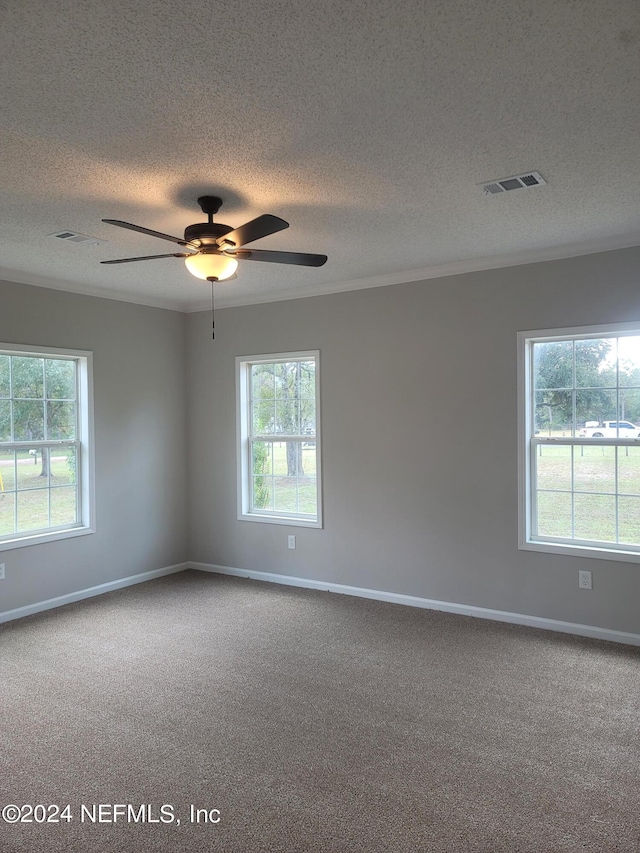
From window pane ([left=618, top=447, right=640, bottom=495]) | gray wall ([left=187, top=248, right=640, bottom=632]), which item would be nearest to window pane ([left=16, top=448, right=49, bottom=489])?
gray wall ([left=187, top=248, right=640, bottom=632])

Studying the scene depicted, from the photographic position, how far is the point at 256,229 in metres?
2.79

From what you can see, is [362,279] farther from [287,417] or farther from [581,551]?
[581,551]

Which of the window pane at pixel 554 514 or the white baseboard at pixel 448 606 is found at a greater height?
the window pane at pixel 554 514

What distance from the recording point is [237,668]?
12.2ft

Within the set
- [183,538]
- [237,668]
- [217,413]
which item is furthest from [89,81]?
[183,538]

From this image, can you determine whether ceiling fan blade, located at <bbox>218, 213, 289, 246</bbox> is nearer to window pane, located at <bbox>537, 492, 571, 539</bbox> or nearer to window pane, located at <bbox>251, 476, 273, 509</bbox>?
window pane, located at <bbox>537, 492, 571, 539</bbox>

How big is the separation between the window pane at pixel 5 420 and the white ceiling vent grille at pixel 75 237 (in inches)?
60.9

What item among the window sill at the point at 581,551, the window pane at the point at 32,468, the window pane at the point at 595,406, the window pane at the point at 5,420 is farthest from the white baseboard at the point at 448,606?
the window pane at the point at 5,420

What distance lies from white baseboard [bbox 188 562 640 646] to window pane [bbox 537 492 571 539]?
626mm

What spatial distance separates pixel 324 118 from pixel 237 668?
10.1ft

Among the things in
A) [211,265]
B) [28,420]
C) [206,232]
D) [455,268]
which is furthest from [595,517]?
[28,420]

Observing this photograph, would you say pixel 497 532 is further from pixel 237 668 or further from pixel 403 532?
pixel 237 668

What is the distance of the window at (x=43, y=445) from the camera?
15.5 ft

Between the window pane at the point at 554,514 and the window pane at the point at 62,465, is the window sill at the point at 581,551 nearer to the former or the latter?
the window pane at the point at 554,514
